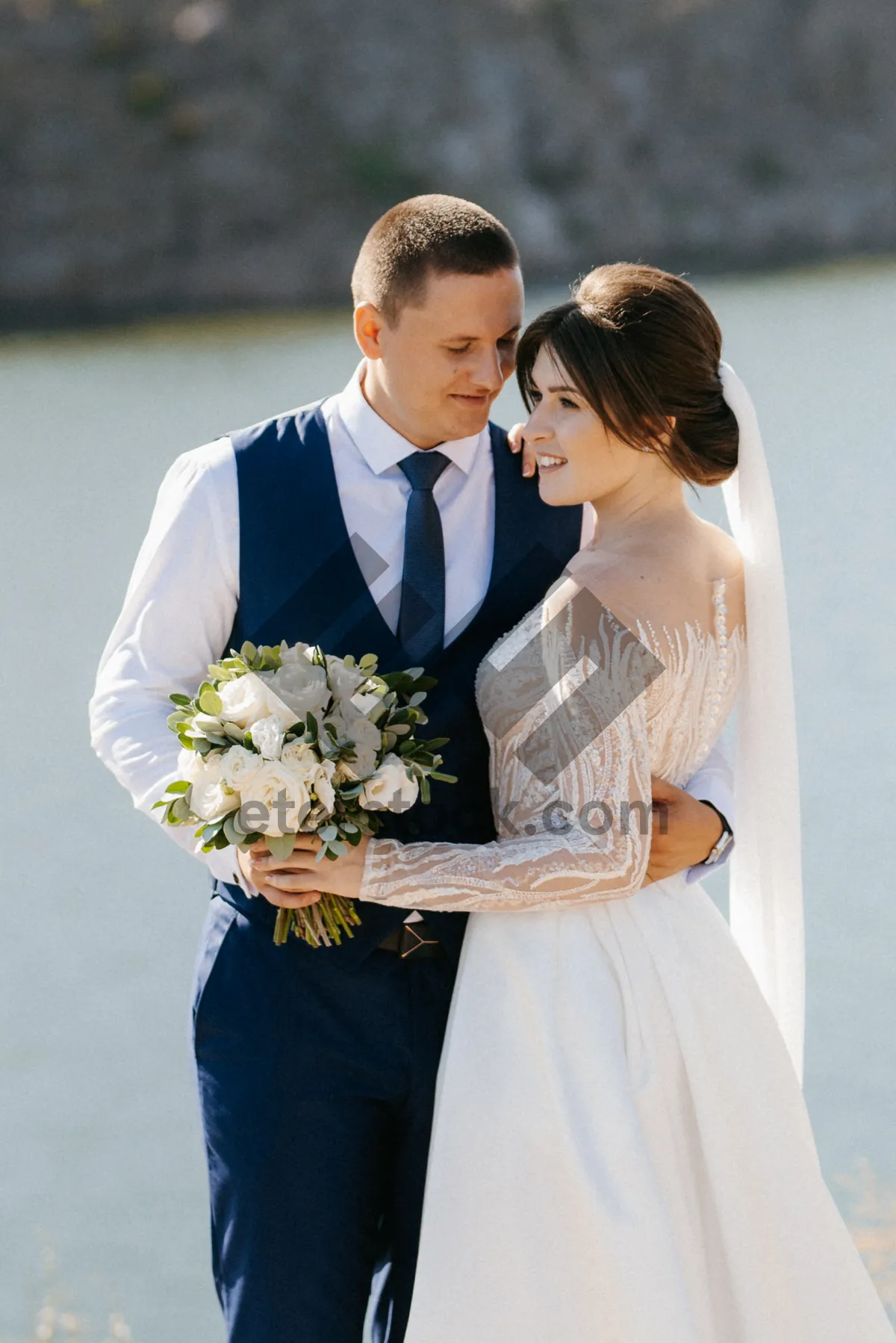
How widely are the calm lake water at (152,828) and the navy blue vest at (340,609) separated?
1407 millimetres

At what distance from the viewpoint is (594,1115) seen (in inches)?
74.6

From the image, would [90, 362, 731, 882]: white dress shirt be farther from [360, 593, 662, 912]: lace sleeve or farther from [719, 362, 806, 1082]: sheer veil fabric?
[360, 593, 662, 912]: lace sleeve

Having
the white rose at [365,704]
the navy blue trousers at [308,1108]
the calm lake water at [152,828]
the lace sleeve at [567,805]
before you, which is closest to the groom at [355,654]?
the navy blue trousers at [308,1108]

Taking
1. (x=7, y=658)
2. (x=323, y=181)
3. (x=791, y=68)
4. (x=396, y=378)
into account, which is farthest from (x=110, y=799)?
(x=791, y=68)

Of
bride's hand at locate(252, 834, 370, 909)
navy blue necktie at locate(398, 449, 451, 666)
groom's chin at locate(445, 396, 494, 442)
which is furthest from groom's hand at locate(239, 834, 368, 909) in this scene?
groom's chin at locate(445, 396, 494, 442)

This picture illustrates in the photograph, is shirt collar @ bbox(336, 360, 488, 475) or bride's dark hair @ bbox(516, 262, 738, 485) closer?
bride's dark hair @ bbox(516, 262, 738, 485)

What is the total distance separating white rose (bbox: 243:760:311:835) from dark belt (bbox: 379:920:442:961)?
275mm

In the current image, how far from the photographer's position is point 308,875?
1.85 metres

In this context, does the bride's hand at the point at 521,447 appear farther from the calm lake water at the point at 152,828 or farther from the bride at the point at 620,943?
the calm lake water at the point at 152,828

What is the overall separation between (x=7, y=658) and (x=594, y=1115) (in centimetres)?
537

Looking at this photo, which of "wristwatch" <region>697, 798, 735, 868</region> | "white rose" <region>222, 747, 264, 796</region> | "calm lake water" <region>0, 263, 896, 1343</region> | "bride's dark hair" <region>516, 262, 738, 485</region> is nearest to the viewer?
"white rose" <region>222, 747, 264, 796</region>

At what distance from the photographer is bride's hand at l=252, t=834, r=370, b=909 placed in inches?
72.4

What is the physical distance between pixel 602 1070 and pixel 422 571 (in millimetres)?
622

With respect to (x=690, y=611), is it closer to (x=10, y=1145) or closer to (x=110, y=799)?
(x=10, y=1145)
